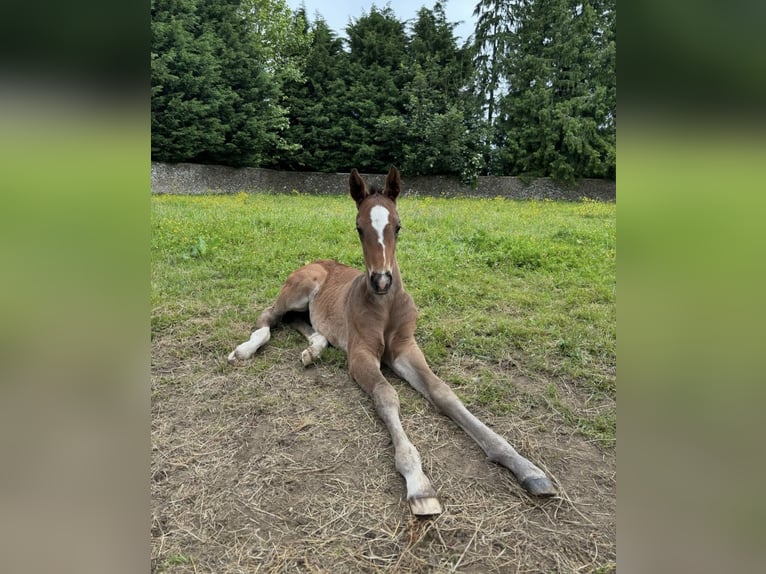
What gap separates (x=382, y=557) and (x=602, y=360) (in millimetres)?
2526

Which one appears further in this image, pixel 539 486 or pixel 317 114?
pixel 317 114

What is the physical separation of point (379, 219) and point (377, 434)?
4.88 feet

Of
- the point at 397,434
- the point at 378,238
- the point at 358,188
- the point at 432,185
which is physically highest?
the point at 432,185

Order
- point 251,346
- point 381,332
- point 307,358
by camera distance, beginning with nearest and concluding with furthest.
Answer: point 381,332 < point 307,358 < point 251,346

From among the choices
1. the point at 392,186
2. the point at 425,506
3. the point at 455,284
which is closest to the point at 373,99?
the point at 455,284

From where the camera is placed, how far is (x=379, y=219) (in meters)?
3.19

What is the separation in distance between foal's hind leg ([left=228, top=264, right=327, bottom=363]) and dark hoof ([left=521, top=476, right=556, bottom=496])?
2.57 metres

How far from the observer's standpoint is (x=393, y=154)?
2194cm

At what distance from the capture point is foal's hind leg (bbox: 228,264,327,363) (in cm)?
425

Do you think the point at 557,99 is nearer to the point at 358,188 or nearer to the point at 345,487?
the point at 358,188

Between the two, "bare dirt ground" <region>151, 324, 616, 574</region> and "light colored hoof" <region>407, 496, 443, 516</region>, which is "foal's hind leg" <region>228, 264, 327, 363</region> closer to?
"bare dirt ground" <region>151, 324, 616, 574</region>

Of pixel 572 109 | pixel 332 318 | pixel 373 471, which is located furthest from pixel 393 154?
pixel 373 471

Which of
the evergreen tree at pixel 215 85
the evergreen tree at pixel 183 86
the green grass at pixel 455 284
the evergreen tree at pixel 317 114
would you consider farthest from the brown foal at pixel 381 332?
the evergreen tree at pixel 317 114
